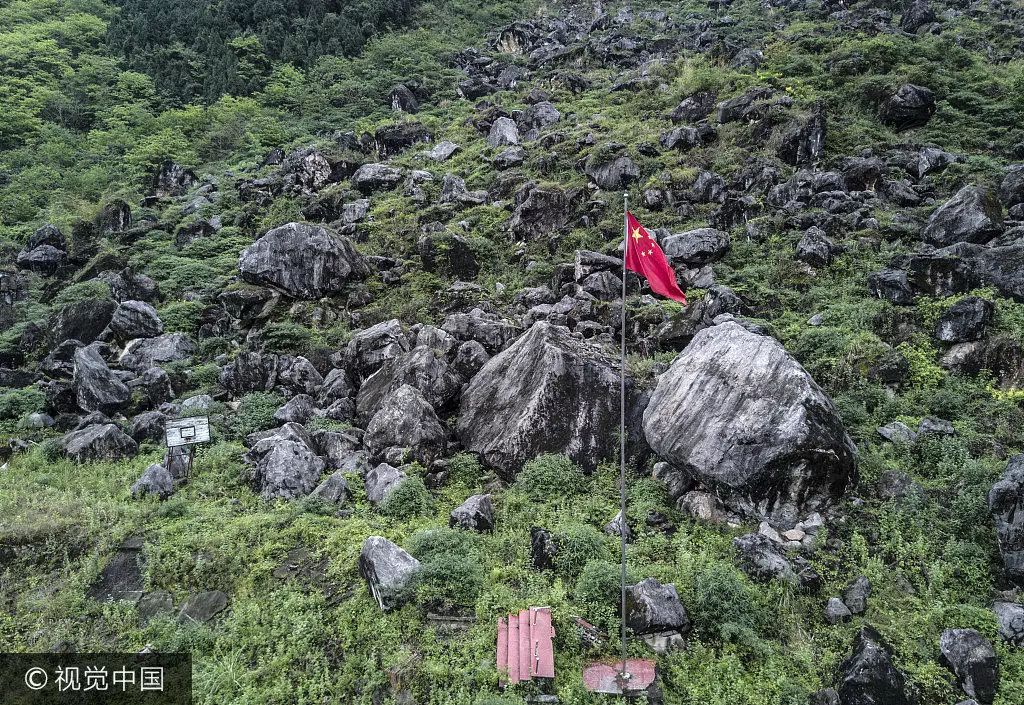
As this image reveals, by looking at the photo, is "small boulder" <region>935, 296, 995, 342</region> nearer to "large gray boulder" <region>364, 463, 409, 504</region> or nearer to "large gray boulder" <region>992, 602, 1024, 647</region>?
"large gray boulder" <region>992, 602, 1024, 647</region>

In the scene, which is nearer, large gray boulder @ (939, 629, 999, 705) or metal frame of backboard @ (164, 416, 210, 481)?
large gray boulder @ (939, 629, 999, 705)

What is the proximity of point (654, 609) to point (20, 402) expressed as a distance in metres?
19.3

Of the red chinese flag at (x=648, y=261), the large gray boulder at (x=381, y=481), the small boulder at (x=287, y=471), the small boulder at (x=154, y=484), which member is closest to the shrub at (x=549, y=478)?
the large gray boulder at (x=381, y=481)

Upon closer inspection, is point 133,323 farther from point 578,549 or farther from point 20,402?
point 578,549

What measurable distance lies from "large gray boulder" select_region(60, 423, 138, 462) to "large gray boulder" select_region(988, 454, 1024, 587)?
62.0 ft

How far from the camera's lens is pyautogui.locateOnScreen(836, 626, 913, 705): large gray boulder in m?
7.04

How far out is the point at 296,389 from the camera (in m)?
16.7

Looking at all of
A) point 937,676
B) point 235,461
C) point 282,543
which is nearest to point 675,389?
point 937,676

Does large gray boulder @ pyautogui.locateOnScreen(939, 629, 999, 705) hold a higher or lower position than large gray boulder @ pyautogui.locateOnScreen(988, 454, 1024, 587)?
lower

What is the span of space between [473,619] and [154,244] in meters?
25.2

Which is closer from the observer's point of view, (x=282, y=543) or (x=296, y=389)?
(x=282, y=543)

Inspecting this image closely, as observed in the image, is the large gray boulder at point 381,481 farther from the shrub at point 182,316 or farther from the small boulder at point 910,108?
the small boulder at point 910,108

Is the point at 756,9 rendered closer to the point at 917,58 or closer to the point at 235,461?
the point at 917,58

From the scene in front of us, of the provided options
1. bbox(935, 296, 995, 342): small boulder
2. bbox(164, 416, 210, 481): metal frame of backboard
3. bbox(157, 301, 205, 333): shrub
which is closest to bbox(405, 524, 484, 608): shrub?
bbox(164, 416, 210, 481): metal frame of backboard
